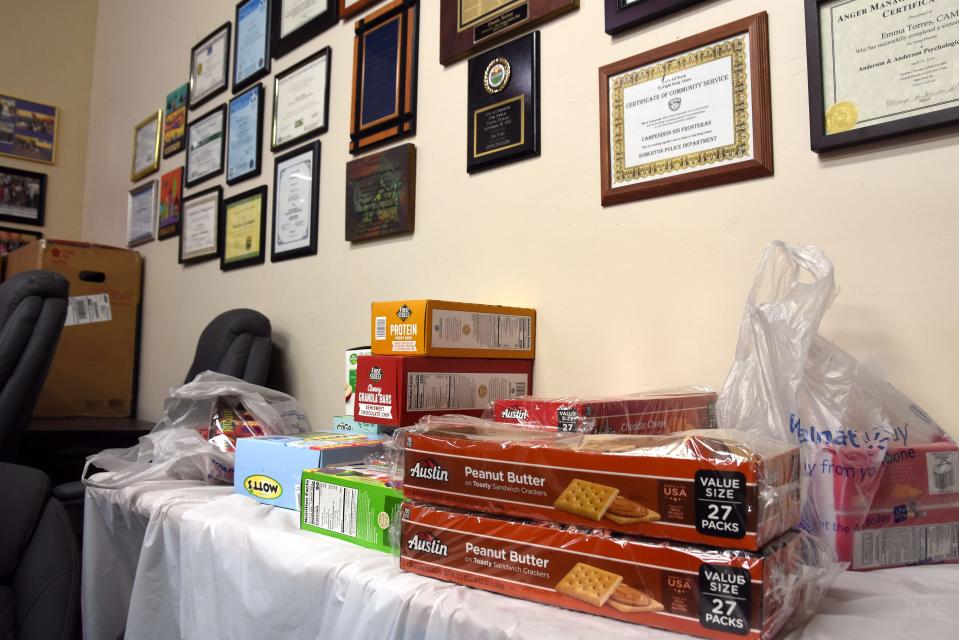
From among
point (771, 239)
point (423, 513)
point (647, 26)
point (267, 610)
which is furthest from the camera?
point (647, 26)

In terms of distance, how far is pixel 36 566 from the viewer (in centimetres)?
114

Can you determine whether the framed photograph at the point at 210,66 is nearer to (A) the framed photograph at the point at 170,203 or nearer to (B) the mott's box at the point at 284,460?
(A) the framed photograph at the point at 170,203

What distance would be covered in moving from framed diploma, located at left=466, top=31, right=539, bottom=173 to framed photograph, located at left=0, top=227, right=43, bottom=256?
250 centimetres

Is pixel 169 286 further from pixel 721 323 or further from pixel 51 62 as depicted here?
pixel 721 323

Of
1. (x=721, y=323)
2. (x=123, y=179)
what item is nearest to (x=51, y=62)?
(x=123, y=179)

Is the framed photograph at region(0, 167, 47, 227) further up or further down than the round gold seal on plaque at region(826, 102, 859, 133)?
further up

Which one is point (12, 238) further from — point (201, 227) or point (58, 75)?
point (201, 227)

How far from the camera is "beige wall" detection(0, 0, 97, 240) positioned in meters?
2.94

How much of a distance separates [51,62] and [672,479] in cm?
365

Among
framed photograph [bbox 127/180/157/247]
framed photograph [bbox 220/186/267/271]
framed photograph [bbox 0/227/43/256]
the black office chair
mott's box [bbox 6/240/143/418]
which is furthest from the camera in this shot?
framed photograph [bbox 0/227/43/256]

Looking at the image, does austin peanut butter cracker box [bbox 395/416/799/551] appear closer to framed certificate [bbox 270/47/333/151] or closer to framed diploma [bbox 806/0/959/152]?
framed diploma [bbox 806/0/959/152]

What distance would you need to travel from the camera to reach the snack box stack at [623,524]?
45 cm

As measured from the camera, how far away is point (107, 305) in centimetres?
235

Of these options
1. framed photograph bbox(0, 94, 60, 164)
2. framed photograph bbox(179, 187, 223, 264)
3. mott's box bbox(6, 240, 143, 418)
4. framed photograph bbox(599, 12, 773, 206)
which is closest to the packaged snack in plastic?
framed photograph bbox(599, 12, 773, 206)
